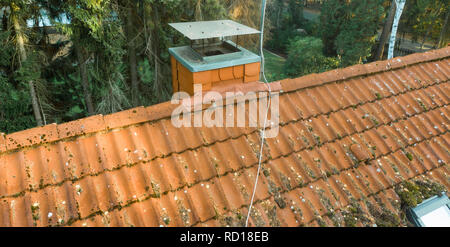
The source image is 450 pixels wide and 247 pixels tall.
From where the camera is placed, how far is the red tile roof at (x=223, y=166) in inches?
72.8

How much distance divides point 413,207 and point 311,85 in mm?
1440

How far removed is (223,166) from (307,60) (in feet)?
49.6

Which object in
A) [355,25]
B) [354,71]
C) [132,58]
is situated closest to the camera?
[354,71]

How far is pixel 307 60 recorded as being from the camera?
1611cm

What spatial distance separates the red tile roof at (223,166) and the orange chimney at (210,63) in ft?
1.36

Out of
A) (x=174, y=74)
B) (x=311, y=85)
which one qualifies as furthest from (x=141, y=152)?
(x=311, y=85)

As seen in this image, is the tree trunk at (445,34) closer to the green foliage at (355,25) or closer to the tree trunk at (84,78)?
the green foliage at (355,25)

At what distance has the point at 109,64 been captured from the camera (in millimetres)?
7383

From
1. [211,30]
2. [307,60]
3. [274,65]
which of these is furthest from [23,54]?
[274,65]

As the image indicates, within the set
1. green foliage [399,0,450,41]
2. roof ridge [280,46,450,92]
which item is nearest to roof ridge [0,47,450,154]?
roof ridge [280,46,450,92]

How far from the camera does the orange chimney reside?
9.68 ft

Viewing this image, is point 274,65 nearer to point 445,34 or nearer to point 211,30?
point 445,34

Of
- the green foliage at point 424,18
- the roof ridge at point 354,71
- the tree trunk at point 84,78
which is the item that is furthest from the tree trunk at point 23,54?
the green foliage at point 424,18

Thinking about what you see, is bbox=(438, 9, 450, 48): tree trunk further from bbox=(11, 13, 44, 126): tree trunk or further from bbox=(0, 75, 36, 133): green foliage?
bbox=(0, 75, 36, 133): green foliage
